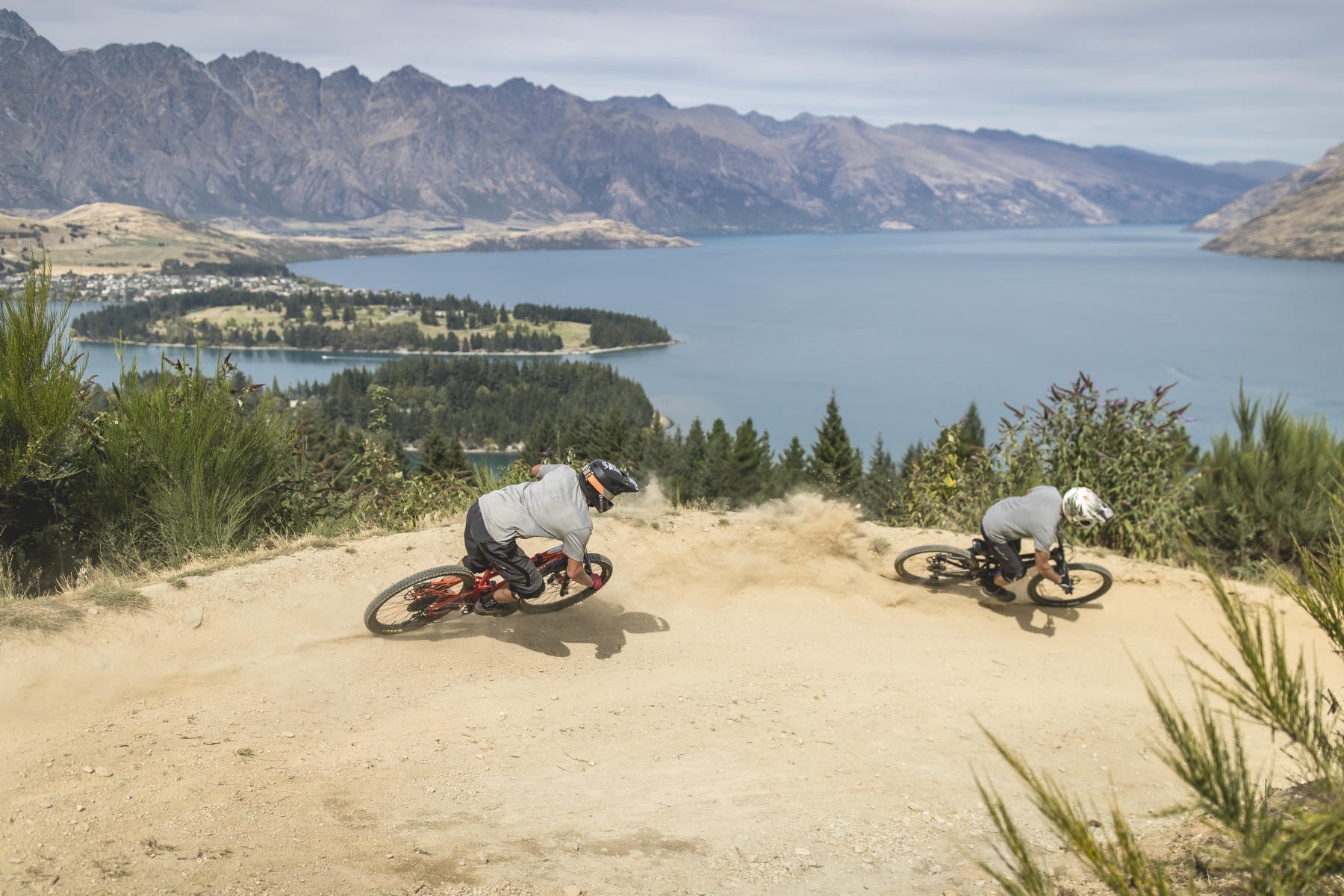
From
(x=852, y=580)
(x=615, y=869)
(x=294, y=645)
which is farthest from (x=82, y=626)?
(x=852, y=580)

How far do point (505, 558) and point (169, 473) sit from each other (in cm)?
400

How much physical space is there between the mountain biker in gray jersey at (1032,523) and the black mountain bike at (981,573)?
13 centimetres

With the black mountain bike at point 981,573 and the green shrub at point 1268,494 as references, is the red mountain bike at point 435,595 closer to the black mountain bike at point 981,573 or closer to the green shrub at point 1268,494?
the black mountain bike at point 981,573

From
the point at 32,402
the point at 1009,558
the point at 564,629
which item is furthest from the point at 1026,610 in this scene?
the point at 32,402

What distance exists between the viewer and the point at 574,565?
734 centimetres

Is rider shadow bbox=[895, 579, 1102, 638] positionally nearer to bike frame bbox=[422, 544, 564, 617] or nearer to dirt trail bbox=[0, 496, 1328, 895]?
dirt trail bbox=[0, 496, 1328, 895]

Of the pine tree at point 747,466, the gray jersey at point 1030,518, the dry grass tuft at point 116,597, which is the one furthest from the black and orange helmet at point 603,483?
the pine tree at point 747,466

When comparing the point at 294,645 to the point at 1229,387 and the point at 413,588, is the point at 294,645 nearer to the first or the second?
the point at 413,588

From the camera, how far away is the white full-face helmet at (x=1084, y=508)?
884 cm

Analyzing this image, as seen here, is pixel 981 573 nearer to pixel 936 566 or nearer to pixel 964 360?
pixel 936 566

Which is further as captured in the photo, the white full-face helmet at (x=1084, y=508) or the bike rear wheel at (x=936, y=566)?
the bike rear wheel at (x=936, y=566)

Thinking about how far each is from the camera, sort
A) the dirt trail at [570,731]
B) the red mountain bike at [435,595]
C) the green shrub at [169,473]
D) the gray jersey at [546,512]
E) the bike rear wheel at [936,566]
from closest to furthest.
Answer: the dirt trail at [570,731] < the gray jersey at [546,512] < the red mountain bike at [435,595] < the green shrub at [169,473] < the bike rear wheel at [936,566]

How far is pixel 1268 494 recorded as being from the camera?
1273 cm

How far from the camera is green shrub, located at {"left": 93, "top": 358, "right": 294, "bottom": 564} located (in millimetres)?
8695
